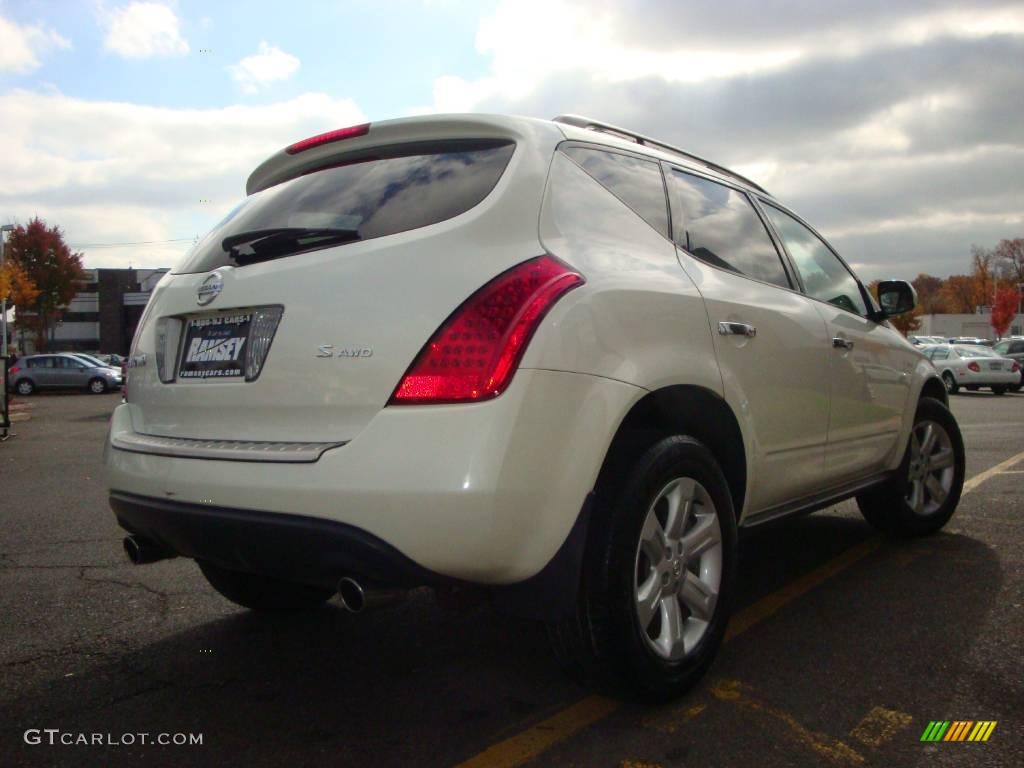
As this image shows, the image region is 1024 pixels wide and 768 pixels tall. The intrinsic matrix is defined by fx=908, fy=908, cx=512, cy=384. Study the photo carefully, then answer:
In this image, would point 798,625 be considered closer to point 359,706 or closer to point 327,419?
point 359,706

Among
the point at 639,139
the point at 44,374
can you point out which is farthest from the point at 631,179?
the point at 44,374

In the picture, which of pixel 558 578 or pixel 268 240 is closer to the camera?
pixel 558 578

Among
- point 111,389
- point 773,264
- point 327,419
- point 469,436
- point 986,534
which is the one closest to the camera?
point 469,436

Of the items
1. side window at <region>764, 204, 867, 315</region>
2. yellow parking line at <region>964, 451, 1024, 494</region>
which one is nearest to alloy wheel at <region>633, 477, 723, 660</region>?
side window at <region>764, 204, 867, 315</region>

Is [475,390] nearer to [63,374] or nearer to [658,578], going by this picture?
[658,578]

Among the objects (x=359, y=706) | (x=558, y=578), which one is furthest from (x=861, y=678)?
(x=359, y=706)

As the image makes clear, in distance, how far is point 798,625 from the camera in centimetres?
354

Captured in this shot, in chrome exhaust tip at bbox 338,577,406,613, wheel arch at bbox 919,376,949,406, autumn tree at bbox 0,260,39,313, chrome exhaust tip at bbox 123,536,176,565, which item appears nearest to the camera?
chrome exhaust tip at bbox 338,577,406,613

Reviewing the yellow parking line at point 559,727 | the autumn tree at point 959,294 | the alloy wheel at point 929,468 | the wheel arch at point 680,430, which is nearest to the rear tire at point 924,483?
the alloy wheel at point 929,468

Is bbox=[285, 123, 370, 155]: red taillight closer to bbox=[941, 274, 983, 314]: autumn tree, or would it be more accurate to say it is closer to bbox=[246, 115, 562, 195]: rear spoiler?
bbox=[246, 115, 562, 195]: rear spoiler

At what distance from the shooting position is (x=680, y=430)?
9.92ft

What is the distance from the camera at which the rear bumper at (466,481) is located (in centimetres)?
226

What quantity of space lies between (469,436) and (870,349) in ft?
9.40

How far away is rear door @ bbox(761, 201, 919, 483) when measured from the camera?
405 cm
